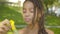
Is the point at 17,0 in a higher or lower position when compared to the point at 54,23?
higher

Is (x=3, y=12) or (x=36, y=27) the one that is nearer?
(x=36, y=27)

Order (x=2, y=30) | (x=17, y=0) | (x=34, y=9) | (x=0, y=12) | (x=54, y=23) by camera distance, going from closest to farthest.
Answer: (x=2, y=30) < (x=34, y=9) < (x=17, y=0) < (x=0, y=12) < (x=54, y=23)

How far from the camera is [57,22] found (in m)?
3.08

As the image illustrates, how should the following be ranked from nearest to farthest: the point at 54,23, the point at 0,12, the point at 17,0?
the point at 17,0 → the point at 0,12 → the point at 54,23

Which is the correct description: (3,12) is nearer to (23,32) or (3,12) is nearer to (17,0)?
(17,0)

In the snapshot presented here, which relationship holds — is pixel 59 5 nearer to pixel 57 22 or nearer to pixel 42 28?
pixel 57 22

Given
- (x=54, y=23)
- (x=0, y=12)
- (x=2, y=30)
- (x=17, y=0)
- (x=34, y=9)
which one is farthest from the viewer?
(x=54, y=23)

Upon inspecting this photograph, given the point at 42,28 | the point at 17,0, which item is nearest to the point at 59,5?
the point at 17,0

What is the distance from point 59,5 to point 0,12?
1022 millimetres

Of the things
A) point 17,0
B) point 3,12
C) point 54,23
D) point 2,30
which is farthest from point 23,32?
point 54,23

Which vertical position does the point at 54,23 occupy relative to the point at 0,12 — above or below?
below

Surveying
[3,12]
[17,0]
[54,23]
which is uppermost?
[17,0]

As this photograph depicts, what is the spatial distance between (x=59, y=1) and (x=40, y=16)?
7.63 ft

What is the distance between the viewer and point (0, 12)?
2.68 metres
